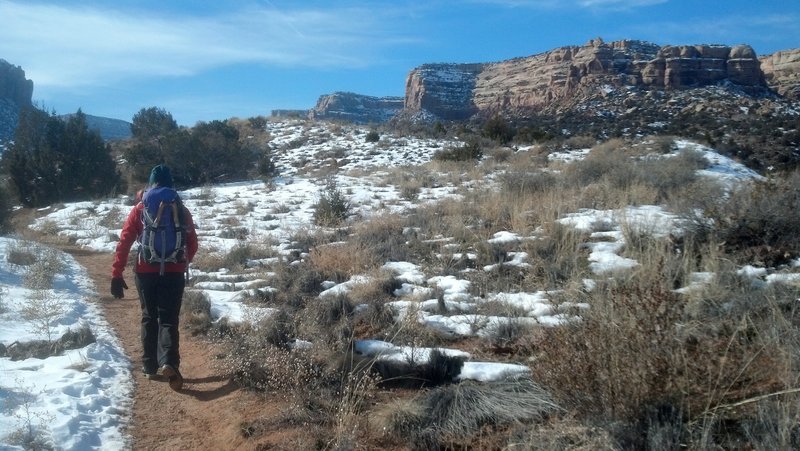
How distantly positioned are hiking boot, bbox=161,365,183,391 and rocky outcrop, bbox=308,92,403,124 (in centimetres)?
7247

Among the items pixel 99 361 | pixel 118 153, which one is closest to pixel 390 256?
pixel 99 361

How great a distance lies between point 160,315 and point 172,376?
1.90 feet

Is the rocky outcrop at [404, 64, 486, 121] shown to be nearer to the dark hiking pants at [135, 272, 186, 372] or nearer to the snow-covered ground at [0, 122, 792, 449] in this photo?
the snow-covered ground at [0, 122, 792, 449]

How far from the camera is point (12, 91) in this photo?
159 feet

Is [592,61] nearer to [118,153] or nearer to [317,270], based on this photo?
[118,153]

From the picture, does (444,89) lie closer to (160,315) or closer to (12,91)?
(12,91)

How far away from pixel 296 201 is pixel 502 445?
12591 mm

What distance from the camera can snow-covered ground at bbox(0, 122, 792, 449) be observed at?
4.61 metres

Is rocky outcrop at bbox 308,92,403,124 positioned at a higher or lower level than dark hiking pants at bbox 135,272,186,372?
higher

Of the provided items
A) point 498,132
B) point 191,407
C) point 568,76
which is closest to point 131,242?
point 191,407

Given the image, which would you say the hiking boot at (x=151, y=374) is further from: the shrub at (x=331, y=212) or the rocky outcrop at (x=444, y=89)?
the rocky outcrop at (x=444, y=89)

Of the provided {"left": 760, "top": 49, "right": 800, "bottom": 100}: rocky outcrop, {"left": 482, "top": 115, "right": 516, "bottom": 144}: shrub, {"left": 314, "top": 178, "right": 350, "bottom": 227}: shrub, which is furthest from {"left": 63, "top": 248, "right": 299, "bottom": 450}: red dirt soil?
{"left": 760, "top": 49, "right": 800, "bottom": 100}: rocky outcrop

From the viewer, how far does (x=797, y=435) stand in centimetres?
286

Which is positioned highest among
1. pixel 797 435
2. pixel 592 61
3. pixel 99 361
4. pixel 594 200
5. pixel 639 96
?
pixel 592 61
